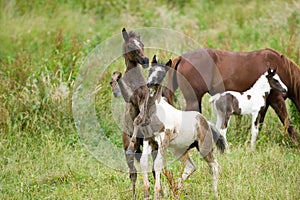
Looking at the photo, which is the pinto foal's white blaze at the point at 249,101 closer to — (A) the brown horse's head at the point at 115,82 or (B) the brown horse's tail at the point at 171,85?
(B) the brown horse's tail at the point at 171,85

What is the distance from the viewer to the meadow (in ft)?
19.4

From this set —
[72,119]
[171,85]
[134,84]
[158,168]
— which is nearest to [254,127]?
[171,85]

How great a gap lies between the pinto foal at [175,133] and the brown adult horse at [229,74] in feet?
4.81

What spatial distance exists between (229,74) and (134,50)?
2.80 m

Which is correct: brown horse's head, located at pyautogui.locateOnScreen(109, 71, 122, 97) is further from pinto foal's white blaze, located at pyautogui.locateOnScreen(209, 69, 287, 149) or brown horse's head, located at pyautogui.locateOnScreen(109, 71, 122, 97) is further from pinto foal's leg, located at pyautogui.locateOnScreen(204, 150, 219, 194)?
pinto foal's white blaze, located at pyautogui.locateOnScreen(209, 69, 287, 149)

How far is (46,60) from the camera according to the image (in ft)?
28.0

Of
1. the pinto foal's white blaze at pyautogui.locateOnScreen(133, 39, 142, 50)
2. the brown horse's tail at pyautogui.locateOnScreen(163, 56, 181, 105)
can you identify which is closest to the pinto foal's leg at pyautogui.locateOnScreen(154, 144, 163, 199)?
the pinto foal's white blaze at pyautogui.locateOnScreen(133, 39, 142, 50)

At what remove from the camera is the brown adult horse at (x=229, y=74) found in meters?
7.09

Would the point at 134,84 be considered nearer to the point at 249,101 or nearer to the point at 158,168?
the point at 158,168

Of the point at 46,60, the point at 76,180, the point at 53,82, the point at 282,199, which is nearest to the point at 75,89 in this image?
the point at 53,82

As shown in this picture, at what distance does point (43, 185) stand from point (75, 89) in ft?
6.58

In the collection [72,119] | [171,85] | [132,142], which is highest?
[171,85]

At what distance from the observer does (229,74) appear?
735cm

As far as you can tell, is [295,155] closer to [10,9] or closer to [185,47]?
[185,47]
